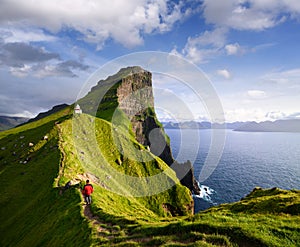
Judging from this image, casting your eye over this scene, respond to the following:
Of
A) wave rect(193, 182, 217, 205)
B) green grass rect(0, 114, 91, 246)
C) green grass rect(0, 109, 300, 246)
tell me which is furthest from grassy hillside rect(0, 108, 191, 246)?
wave rect(193, 182, 217, 205)

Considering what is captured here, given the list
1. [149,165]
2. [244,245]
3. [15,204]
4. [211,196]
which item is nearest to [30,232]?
[15,204]

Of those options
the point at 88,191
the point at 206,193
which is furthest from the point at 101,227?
the point at 206,193

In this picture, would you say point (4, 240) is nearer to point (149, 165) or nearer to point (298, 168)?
point (149, 165)

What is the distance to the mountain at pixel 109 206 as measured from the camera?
52.2 feet

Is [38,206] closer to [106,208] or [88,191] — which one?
[88,191]

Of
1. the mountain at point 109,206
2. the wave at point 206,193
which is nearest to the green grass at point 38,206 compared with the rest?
the mountain at point 109,206

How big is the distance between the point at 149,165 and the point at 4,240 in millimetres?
83115

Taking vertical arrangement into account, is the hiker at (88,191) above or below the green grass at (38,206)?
above

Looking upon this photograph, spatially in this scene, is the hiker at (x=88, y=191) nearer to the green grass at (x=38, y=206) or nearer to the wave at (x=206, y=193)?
the green grass at (x=38, y=206)

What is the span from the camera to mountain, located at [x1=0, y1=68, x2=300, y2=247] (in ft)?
52.2

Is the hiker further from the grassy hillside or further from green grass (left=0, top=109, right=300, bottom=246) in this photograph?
the grassy hillside

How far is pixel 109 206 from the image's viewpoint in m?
38.0

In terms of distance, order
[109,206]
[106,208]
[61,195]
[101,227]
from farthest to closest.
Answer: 1. [61,195]
2. [109,206]
3. [106,208]
4. [101,227]

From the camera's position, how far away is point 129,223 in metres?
22.7
